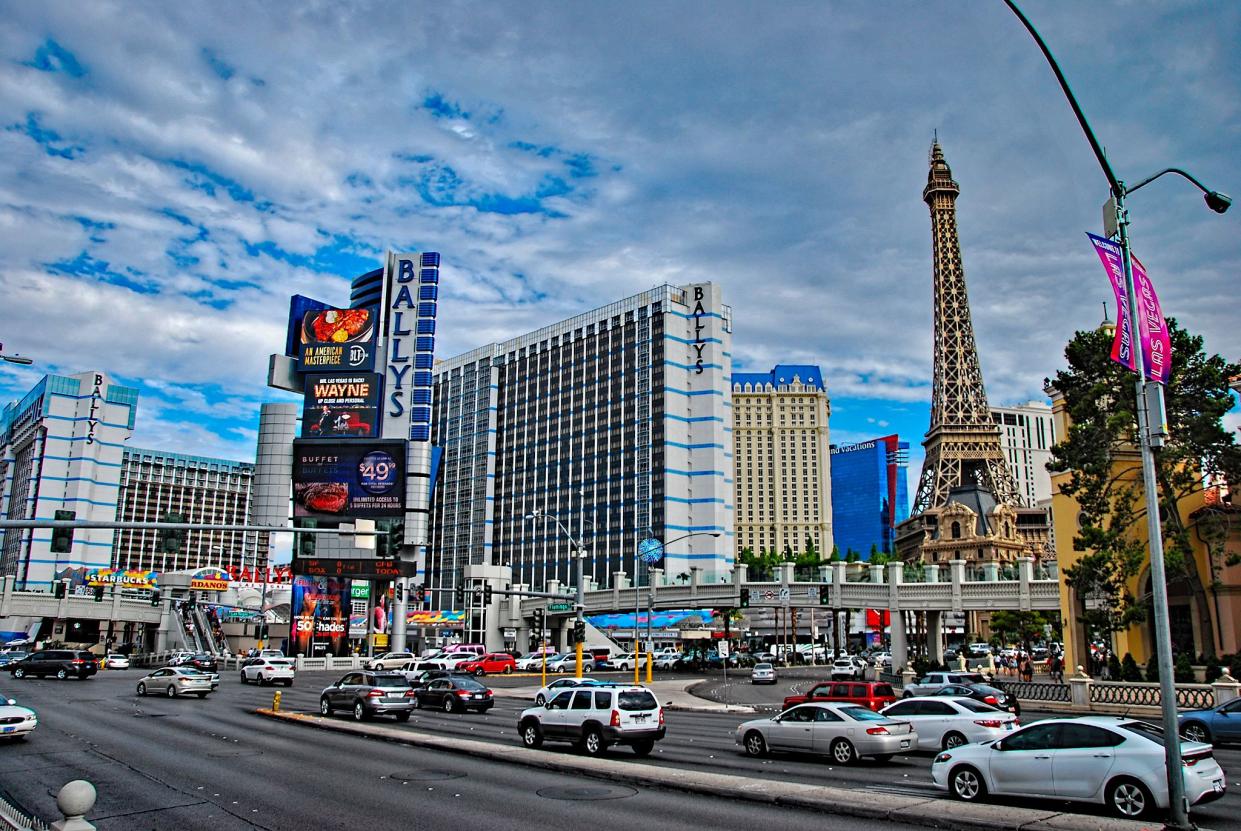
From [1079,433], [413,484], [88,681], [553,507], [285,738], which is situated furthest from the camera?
[553,507]

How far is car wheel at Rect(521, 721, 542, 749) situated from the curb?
53 centimetres

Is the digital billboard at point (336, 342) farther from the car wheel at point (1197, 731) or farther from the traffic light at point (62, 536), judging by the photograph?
the car wheel at point (1197, 731)

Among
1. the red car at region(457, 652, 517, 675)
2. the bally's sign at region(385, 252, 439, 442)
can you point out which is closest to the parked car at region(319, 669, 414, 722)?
the red car at region(457, 652, 517, 675)

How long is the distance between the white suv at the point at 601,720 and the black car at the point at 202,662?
47.5 meters

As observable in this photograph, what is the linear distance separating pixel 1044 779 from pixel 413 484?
292 ft

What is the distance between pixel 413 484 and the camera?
326 ft

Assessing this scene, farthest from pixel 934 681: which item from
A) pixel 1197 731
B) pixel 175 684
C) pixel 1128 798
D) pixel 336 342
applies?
pixel 336 342

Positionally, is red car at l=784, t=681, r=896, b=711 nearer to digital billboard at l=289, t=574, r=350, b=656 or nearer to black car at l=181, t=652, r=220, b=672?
black car at l=181, t=652, r=220, b=672

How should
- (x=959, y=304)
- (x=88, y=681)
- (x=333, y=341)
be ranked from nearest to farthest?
1. (x=88, y=681)
2. (x=333, y=341)
3. (x=959, y=304)

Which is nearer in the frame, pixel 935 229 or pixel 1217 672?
pixel 1217 672

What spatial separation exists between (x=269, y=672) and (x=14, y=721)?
3064cm

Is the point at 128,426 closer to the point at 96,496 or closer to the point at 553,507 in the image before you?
the point at 96,496

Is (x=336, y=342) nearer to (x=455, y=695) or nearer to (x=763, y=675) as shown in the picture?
(x=763, y=675)

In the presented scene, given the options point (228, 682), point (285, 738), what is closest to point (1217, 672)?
point (285, 738)
